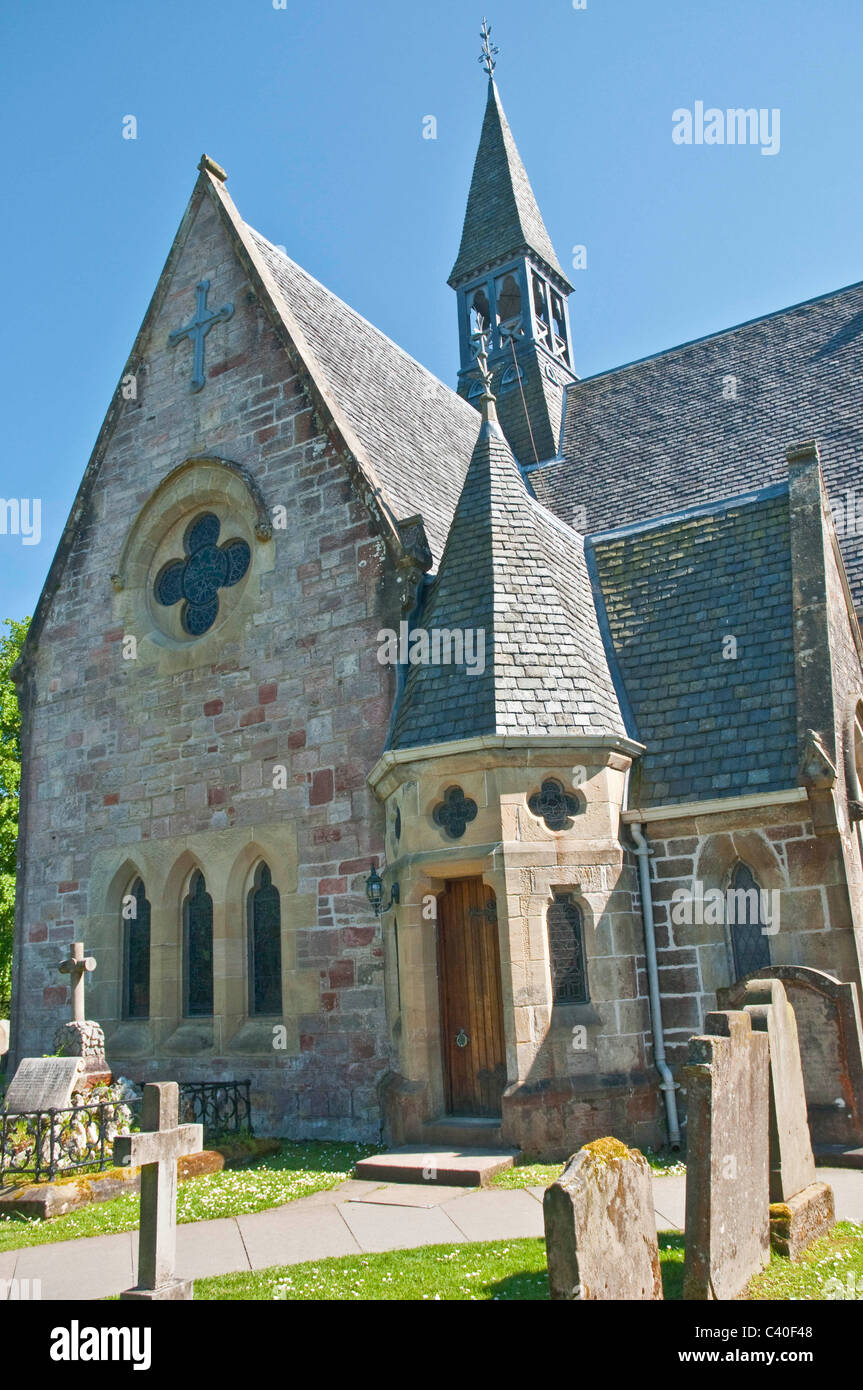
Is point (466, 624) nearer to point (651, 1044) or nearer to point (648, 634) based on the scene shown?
point (648, 634)

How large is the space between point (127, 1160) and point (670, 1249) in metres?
3.27

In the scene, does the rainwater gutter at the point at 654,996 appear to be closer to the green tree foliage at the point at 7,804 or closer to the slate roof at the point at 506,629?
the slate roof at the point at 506,629

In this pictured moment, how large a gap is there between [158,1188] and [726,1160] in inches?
123

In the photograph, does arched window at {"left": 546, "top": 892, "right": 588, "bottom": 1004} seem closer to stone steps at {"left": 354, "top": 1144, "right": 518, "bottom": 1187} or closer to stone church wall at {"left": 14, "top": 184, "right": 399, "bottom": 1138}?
stone steps at {"left": 354, "top": 1144, "right": 518, "bottom": 1187}

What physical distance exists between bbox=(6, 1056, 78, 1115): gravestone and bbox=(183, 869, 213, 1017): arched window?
261cm

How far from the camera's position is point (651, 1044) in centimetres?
1046

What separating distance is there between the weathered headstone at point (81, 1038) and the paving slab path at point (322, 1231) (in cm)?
362

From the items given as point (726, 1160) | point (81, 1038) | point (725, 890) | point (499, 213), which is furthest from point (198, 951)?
point (499, 213)

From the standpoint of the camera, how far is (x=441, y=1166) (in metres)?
9.09

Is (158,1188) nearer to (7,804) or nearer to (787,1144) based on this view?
(787,1144)

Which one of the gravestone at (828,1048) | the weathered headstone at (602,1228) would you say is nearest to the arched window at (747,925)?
the gravestone at (828,1048)

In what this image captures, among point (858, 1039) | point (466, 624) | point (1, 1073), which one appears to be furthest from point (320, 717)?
point (1, 1073)

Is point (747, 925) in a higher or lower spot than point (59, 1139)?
higher

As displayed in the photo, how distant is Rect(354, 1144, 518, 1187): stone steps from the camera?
8.87 meters
